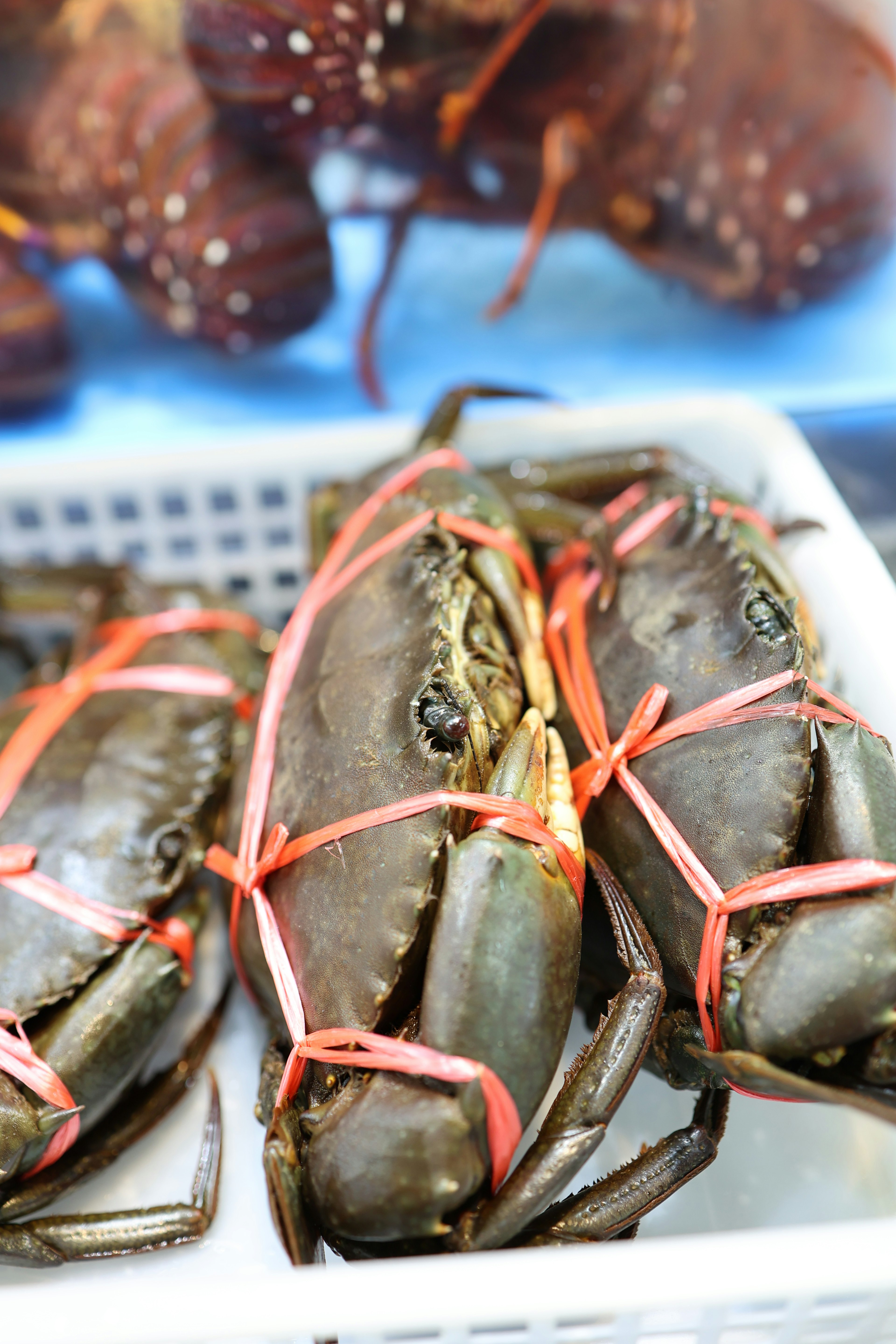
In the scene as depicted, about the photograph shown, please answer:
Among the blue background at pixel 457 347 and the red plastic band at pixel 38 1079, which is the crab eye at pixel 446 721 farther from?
the blue background at pixel 457 347

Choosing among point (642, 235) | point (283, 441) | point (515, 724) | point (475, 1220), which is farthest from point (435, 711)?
point (642, 235)

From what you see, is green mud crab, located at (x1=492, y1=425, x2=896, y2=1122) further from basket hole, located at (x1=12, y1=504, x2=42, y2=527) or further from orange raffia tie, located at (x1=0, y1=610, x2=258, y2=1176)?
basket hole, located at (x1=12, y1=504, x2=42, y2=527)

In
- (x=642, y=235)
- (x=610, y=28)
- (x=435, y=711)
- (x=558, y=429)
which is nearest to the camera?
(x=435, y=711)

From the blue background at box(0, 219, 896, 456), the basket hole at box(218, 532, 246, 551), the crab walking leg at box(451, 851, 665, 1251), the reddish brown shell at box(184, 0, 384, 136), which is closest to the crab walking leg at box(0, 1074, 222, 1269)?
the crab walking leg at box(451, 851, 665, 1251)

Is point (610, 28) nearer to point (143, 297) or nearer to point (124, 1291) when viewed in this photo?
point (143, 297)

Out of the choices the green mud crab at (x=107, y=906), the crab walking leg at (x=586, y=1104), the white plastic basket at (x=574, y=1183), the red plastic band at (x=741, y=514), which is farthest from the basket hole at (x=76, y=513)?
the crab walking leg at (x=586, y=1104)
